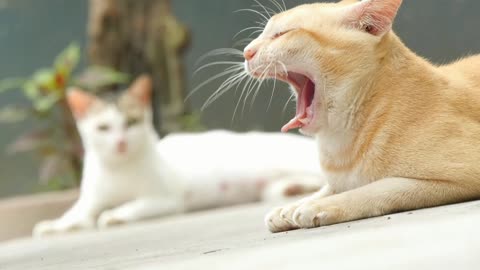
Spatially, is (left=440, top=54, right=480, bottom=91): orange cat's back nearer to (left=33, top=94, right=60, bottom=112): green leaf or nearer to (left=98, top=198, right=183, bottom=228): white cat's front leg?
(left=98, top=198, right=183, bottom=228): white cat's front leg

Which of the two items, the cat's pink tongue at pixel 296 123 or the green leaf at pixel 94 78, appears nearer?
the cat's pink tongue at pixel 296 123

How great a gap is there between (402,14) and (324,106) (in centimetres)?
114

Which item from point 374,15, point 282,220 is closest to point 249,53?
point 374,15

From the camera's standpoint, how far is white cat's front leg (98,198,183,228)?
3.48m

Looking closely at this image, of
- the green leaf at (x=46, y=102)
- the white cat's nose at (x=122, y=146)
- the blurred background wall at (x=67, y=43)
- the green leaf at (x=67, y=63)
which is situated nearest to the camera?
the white cat's nose at (x=122, y=146)

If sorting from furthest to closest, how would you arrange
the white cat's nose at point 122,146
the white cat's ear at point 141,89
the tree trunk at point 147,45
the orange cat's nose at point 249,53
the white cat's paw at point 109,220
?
1. the tree trunk at point 147,45
2. the white cat's ear at point 141,89
3. the white cat's nose at point 122,146
4. the white cat's paw at point 109,220
5. the orange cat's nose at point 249,53

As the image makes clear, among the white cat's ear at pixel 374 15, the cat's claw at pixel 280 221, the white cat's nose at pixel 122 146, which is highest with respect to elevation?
the white cat's ear at pixel 374 15

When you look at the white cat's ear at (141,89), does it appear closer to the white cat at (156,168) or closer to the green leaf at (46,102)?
the white cat at (156,168)

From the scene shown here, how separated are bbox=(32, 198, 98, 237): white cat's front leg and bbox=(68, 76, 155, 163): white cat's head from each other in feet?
0.83

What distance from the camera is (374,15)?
5.46 ft

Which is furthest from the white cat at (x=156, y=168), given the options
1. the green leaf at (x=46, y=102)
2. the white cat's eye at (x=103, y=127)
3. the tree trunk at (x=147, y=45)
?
the tree trunk at (x=147, y=45)

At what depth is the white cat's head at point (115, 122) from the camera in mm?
3674

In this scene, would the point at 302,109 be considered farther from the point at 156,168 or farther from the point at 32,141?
the point at 32,141

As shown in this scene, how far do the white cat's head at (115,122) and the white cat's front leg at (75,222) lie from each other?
252 mm
